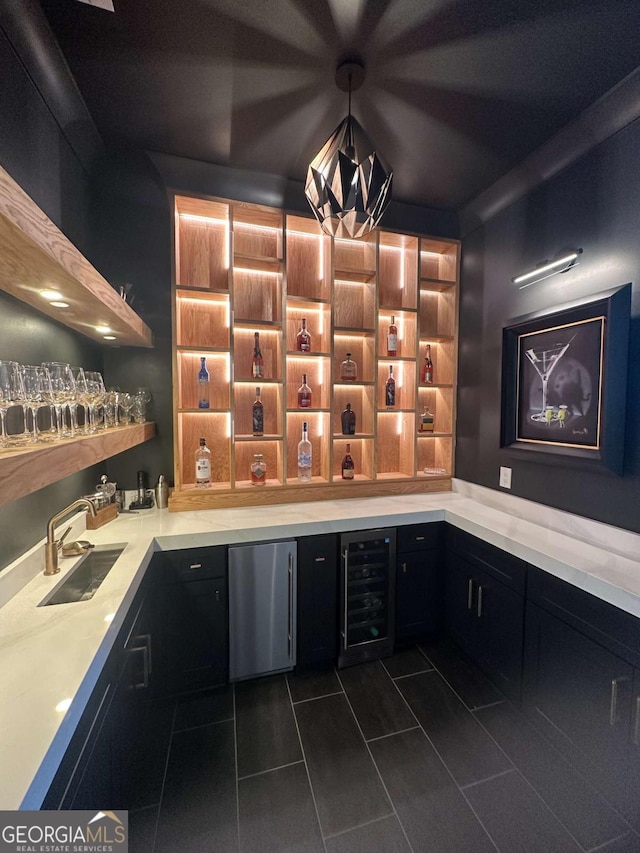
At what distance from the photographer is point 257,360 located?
91.7 inches

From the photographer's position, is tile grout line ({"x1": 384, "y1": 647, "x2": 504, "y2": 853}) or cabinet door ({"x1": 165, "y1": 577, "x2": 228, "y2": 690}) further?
cabinet door ({"x1": 165, "y1": 577, "x2": 228, "y2": 690})

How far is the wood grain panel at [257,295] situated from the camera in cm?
234

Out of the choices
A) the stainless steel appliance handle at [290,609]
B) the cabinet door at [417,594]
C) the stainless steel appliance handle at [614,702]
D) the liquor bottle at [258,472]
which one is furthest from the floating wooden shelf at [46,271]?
the stainless steel appliance handle at [614,702]

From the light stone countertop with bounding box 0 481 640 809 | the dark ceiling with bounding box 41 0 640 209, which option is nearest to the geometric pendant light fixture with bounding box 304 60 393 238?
the dark ceiling with bounding box 41 0 640 209

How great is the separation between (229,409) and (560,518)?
2.03m

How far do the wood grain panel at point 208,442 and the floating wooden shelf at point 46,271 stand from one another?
2.51ft

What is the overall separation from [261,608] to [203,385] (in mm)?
1411

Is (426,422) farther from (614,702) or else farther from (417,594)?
(614,702)

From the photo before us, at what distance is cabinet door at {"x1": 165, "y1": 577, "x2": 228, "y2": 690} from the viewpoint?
67.9 inches

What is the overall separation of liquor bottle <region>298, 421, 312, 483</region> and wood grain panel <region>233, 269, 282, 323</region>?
82 centimetres

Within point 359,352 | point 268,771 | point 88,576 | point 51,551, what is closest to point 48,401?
point 51,551

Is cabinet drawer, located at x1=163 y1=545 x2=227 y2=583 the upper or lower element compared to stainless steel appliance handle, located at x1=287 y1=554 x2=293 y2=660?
upper

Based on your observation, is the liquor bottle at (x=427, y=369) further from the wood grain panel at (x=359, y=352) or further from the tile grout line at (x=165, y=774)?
the tile grout line at (x=165, y=774)

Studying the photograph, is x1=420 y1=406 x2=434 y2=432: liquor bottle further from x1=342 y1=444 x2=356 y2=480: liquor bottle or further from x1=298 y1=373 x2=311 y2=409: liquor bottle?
x1=298 y1=373 x2=311 y2=409: liquor bottle
